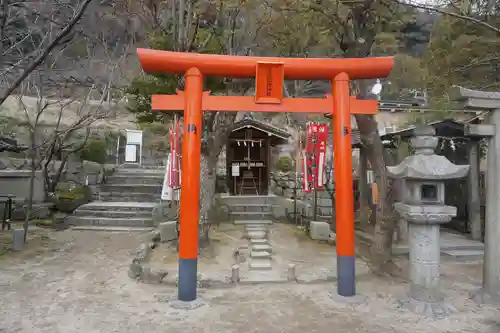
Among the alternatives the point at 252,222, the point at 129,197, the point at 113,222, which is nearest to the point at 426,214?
the point at 252,222

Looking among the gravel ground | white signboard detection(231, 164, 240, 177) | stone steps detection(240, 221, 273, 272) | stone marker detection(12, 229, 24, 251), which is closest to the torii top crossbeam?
the gravel ground

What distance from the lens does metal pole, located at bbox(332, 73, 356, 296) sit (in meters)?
7.36

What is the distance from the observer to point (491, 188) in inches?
284

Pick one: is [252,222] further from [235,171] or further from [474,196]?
[474,196]

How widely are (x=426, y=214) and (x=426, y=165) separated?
2.95 feet

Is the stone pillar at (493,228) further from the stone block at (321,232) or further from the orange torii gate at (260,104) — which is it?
the stone block at (321,232)

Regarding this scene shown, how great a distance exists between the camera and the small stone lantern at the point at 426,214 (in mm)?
6711

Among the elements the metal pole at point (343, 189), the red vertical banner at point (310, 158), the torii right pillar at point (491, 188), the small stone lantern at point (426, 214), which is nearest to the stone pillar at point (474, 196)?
the red vertical banner at point (310, 158)

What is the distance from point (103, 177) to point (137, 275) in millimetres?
14314

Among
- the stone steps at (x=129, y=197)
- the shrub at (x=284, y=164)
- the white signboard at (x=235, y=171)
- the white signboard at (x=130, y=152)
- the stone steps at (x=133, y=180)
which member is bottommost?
the stone steps at (x=129, y=197)

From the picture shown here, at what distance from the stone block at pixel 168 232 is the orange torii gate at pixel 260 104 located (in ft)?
18.7

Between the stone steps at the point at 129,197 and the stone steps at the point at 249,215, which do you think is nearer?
the stone steps at the point at 249,215

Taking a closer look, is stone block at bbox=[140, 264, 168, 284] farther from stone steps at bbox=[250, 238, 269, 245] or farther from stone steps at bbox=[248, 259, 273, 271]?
stone steps at bbox=[250, 238, 269, 245]

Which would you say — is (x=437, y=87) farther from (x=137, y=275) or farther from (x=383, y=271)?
(x=137, y=275)
